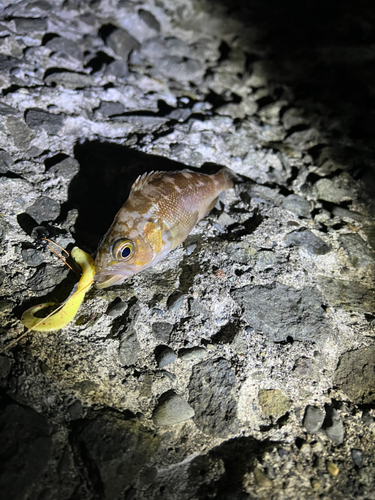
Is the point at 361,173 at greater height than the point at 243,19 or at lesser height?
lesser

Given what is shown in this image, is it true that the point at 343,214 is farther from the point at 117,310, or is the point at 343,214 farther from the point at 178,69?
the point at 178,69

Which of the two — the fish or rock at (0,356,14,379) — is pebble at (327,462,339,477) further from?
rock at (0,356,14,379)

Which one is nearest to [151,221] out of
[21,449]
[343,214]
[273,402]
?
[273,402]

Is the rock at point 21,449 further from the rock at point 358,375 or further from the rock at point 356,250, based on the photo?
the rock at point 356,250

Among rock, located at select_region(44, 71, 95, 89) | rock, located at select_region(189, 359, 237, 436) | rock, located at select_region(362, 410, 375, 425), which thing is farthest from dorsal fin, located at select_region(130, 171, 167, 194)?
rock, located at select_region(362, 410, 375, 425)

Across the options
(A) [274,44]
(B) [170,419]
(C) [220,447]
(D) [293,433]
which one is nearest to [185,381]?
(B) [170,419]

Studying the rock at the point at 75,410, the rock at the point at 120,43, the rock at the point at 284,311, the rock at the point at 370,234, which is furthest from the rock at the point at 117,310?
the rock at the point at 120,43

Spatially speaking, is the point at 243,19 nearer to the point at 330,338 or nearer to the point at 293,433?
the point at 330,338
